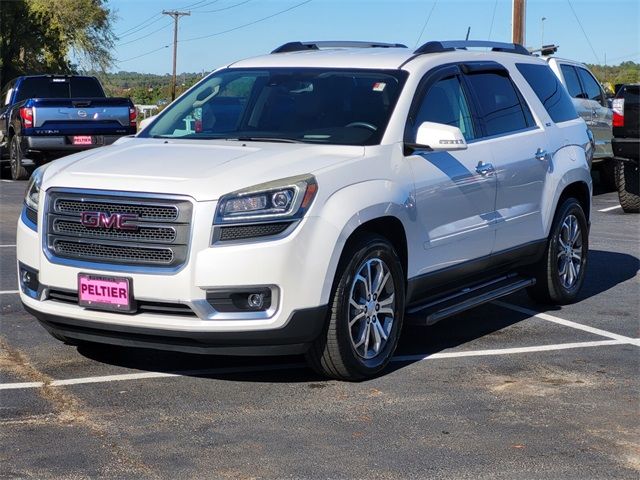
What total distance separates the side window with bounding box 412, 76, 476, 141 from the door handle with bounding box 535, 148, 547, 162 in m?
0.84

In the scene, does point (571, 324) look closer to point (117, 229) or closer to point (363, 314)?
point (363, 314)

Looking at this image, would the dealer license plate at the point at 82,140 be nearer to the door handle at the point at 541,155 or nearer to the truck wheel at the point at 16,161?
the truck wheel at the point at 16,161

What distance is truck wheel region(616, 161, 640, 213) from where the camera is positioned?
595 inches

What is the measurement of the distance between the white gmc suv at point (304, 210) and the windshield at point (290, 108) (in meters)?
0.01

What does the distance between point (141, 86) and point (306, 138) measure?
103437 mm

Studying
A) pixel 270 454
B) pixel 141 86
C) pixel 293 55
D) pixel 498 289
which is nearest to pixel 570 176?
pixel 498 289

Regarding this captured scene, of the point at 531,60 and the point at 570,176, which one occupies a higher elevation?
the point at 531,60

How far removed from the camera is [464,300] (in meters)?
7.35

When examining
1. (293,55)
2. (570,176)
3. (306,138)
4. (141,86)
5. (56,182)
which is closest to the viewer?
(56,182)

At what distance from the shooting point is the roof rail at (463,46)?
7.55 metres

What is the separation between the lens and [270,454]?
16.8 feet

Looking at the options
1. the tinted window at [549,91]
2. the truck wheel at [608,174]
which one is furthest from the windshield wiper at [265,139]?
the truck wheel at [608,174]

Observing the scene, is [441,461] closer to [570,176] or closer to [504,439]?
[504,439]

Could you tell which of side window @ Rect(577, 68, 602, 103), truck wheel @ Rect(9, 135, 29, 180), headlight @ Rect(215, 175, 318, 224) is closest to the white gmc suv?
headlight @ Rect(215, 175, 318, 224)
